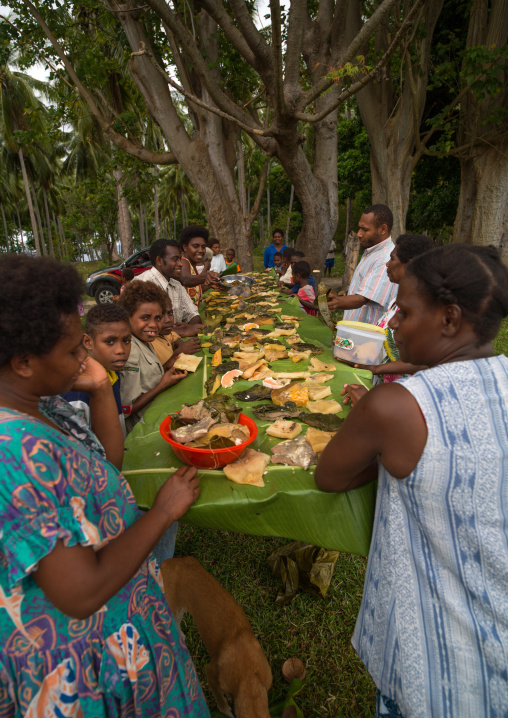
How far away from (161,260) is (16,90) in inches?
815

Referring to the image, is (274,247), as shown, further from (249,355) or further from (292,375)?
(292,375)

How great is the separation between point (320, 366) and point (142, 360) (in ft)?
4.04

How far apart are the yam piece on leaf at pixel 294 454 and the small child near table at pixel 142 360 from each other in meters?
1.22

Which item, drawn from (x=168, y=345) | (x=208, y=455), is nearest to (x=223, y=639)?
(x=208, y=455)

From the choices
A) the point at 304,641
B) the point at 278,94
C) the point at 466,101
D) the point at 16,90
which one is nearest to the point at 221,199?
the point at 278,94

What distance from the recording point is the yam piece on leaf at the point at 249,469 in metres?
1.62

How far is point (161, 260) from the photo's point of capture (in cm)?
418

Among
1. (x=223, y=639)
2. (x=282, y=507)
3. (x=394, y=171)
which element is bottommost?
(x=223, y=639)

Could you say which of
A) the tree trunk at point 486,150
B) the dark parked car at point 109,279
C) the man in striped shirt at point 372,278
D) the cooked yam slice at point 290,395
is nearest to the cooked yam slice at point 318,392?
the cooked yam slice at point 290,395

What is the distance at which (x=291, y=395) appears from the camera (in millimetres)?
2332

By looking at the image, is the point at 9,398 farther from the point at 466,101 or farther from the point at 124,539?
the point at 466,101

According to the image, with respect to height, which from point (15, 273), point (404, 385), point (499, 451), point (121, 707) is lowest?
point (121, 707)

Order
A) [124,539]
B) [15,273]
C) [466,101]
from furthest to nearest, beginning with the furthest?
[466,101] < [124,539] < [15,273]

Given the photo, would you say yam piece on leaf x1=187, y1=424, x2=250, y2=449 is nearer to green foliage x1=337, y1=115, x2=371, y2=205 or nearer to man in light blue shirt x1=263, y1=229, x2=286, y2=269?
man in light blue shirt x1=263, y1=229, x2=286, y2=269
